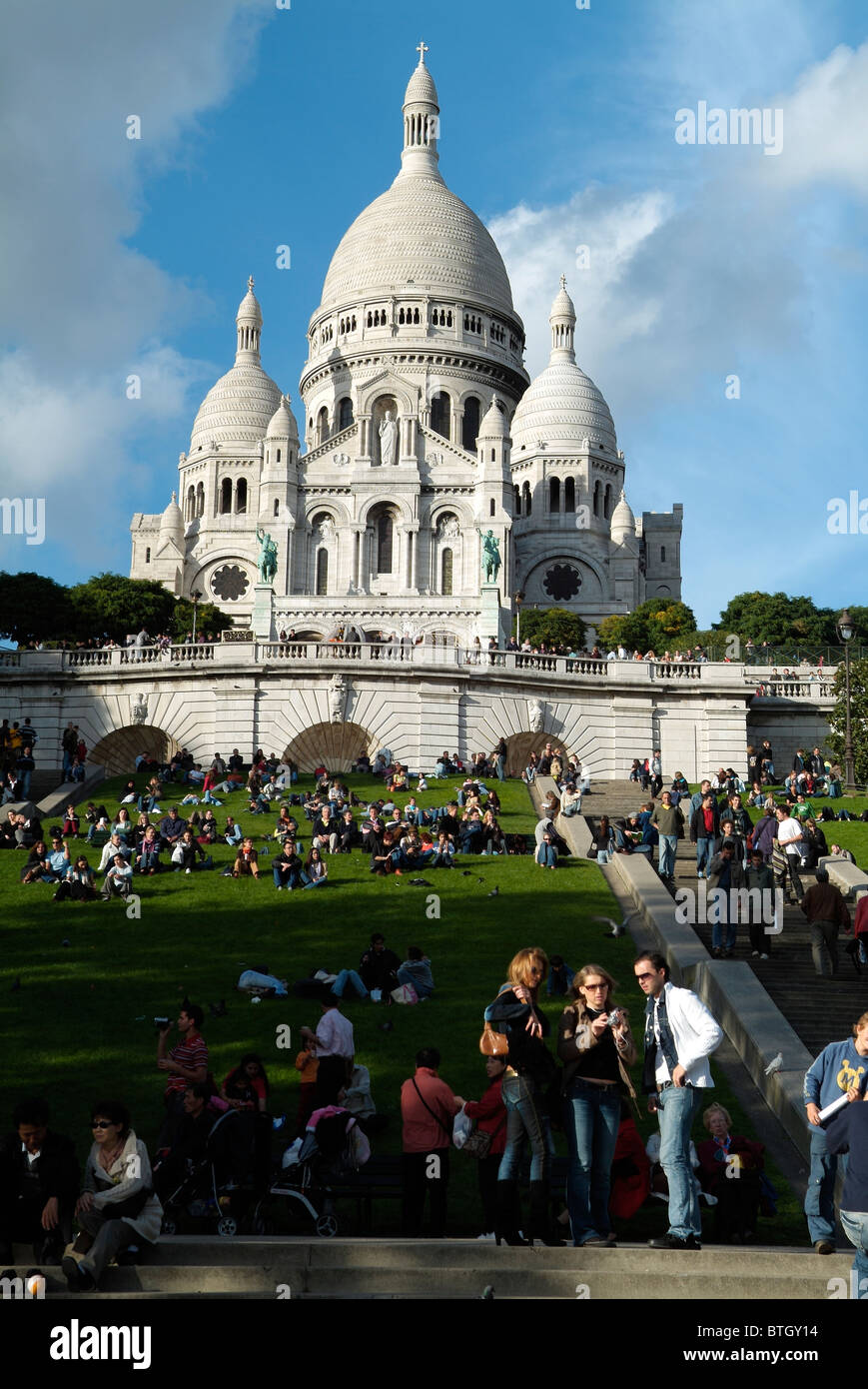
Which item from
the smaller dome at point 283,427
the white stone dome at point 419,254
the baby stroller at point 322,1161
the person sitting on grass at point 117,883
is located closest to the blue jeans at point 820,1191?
the baby stroller at point 322,1161

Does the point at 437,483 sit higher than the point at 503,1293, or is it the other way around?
the point at 437,483

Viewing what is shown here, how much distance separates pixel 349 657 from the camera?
35.0 m

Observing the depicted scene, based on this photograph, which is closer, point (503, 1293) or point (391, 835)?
point (503, 1293)

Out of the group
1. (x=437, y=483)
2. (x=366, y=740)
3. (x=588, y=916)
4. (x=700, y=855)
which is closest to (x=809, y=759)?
(x=366, y=740)

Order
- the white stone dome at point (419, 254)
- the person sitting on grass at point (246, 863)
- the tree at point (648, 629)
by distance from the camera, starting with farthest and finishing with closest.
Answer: the white stone dome at point (419, 254), the tree at point (648, 629), the person sitting on grass at point (246, 863)

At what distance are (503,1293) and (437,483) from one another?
242 feet

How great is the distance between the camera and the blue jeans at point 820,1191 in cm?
916

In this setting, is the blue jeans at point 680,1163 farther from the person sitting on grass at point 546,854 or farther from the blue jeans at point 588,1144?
the person sitting on grass at point 546,854

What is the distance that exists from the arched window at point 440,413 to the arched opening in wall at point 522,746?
2212 inches

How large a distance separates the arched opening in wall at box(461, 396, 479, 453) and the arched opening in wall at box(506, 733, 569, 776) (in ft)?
184

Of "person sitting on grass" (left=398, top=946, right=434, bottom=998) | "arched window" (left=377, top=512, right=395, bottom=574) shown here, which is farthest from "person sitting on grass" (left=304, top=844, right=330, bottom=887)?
"arched window" (left=377, top=512, right=395, bottom=574)

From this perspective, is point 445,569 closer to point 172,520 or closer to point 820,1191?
point 172,520

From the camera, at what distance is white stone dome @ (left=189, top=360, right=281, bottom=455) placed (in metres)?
92.9
